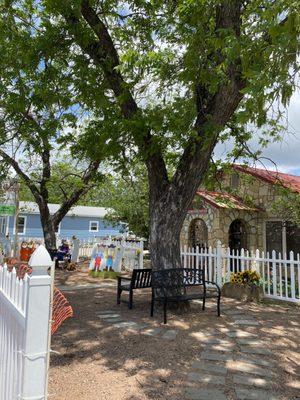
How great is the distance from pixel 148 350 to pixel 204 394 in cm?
146

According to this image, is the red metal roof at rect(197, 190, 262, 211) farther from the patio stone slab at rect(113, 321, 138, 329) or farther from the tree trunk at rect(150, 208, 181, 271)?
the patio stone slab at rect(113, 321, 138, 329)

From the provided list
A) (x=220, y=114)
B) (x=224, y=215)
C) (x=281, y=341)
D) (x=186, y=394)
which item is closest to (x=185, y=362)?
(x=186, y=394)

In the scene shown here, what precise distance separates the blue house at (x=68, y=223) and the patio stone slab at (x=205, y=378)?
2421 cm

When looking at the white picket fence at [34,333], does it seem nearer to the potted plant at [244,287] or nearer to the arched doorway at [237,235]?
the potted plant at [244,287]

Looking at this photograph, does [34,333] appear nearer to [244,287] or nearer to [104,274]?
[244,287]

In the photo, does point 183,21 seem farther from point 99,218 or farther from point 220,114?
point 99,218

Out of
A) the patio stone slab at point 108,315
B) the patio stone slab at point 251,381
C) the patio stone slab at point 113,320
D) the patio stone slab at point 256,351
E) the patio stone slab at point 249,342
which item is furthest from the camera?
the patio stone slab at point 108,315

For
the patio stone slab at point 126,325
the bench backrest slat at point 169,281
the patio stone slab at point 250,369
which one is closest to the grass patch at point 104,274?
the bench backrest slat at point 169,281

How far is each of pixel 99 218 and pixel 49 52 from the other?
26851 mm

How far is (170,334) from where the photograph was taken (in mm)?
5871

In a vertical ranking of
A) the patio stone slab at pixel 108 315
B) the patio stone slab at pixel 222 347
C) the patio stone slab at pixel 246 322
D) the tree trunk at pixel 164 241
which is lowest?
the patio stone slab at pixel 222 347

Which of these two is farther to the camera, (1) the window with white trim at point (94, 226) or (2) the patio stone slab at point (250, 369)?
(1) the window with white trim at point (94, 226)

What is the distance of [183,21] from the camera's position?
7012 mm

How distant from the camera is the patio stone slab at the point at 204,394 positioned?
12.0 ft
